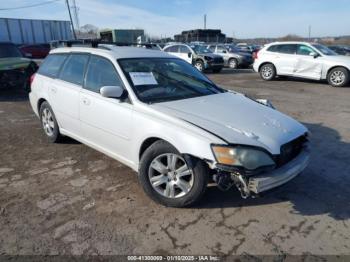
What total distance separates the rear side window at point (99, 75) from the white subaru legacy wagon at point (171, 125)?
0.01 m

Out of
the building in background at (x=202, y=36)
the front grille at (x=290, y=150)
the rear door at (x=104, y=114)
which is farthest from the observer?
the building in background at (x=202, y=36)

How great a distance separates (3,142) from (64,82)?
183cm

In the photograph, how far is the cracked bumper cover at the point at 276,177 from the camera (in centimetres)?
284

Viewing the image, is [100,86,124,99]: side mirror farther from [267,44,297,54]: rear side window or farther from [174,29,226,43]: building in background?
[174,29,226,43]: building in background

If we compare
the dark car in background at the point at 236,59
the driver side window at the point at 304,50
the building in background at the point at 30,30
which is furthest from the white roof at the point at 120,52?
the building in background at the point at 30,30

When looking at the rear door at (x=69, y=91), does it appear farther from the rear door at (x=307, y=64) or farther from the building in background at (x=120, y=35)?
the building in background at (x=120, y=35)

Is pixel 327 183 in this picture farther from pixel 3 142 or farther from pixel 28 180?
pixel 3 142

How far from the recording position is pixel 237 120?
3.33 meters

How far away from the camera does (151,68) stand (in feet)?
13.6

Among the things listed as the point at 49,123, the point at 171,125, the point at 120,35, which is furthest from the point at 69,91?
the point at 120,35

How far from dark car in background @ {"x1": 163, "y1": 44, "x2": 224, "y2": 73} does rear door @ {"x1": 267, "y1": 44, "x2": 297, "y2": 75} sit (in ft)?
13.7

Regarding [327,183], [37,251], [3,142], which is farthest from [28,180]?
[327,183]

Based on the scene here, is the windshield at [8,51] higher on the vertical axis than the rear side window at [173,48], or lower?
higher

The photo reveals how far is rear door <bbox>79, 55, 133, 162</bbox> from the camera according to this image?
367cm
